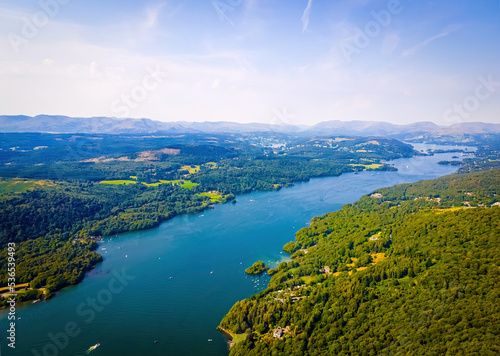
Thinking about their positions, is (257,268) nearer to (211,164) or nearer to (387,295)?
(387,295)

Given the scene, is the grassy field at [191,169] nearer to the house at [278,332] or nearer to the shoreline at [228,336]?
the shoreline at [228,336]

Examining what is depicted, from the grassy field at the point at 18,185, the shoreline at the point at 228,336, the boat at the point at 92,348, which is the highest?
the grassy field at the point at 18,185

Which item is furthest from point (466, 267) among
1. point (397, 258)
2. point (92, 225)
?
point (92, 225)

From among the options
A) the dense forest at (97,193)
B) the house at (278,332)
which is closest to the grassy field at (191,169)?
the dense forest at (97,193)

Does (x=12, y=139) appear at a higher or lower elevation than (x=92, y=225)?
higher

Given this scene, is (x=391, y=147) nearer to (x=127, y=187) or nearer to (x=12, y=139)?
(x=127, y=187)

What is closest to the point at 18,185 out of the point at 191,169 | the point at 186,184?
the point at 186,184
